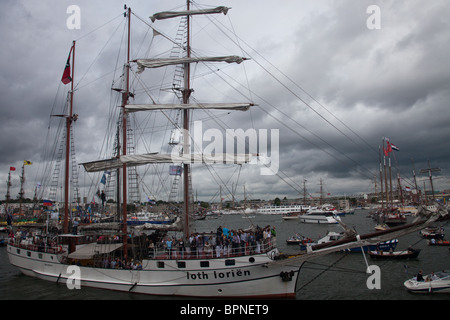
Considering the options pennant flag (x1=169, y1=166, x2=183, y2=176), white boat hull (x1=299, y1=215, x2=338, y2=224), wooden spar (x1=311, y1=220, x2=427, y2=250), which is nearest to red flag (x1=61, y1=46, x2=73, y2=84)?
pennant flag (x1=169, y1=166, x2=183, y2=176)

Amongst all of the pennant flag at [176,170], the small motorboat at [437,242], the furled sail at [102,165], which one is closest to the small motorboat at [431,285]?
the pennant flag at [176,170]

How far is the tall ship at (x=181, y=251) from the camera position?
16.0m

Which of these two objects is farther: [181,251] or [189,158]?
[189,158]

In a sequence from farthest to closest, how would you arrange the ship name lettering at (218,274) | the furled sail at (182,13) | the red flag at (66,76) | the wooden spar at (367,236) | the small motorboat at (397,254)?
1. the small motorboat at (397,254)
2. the red flag at (66,76)
3. the furled sail at (182,13)
4. the ship name lettering at (218,274)
5. the wooden spar at (367,236)

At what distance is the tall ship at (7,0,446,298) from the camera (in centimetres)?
1595

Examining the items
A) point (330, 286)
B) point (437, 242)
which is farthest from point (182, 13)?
point (437, 242)

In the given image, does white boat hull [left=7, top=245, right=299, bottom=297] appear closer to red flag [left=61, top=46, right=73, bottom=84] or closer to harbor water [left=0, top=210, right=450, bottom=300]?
harbor water [left=0, top=210, right=450, bottom=300]

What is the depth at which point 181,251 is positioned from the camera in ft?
55.0

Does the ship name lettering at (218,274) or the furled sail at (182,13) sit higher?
the furled sail at (182,13)

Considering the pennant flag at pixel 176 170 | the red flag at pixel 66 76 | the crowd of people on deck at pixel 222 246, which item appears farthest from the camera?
the red flag at pixel 66 76

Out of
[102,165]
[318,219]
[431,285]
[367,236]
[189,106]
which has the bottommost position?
[318,219]

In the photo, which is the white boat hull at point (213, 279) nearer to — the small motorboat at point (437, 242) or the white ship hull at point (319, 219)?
the small motorboat at point (437, 242)

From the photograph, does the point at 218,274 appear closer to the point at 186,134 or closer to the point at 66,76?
the point at 186,134
